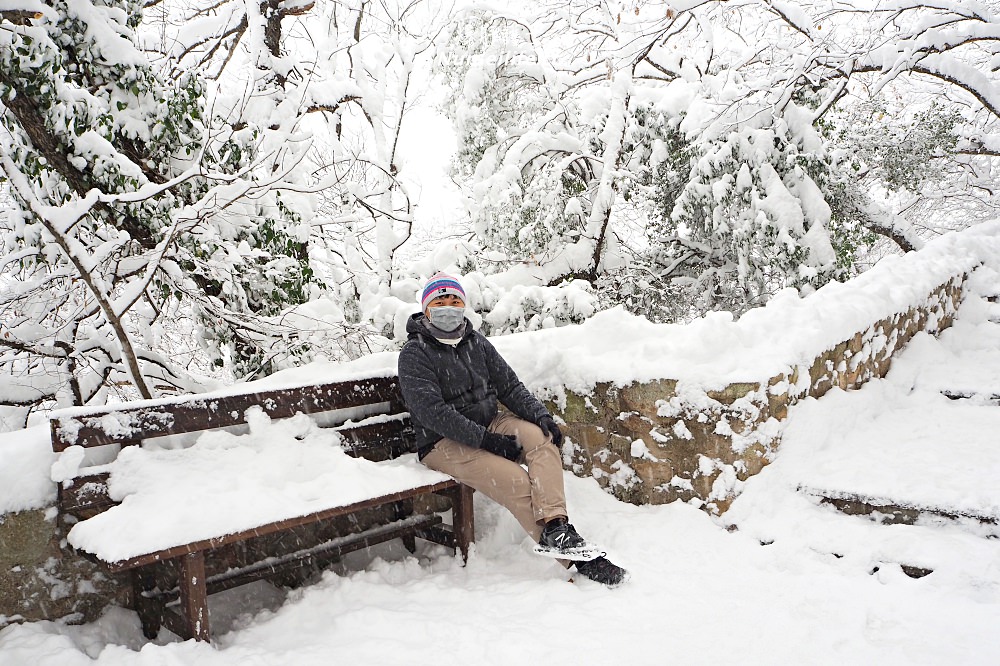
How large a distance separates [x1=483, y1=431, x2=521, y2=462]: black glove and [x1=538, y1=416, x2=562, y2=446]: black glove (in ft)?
0.80

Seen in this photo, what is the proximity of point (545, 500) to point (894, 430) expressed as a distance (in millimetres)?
2372

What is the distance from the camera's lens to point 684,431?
353 cm

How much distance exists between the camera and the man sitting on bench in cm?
324

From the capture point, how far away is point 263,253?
4.76 meters

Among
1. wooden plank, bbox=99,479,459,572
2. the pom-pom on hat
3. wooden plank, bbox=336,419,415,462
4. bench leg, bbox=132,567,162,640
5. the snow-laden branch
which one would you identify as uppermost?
the snow-laden branch

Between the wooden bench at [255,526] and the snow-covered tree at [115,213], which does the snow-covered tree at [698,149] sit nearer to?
the snow-covered tree at [115,213]

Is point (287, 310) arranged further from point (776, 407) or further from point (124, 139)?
point (776, 407)

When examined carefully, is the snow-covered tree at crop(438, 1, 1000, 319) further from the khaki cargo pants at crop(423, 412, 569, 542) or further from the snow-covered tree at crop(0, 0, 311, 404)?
the khaki cargo pants at crop(423, 412, 569, 542)

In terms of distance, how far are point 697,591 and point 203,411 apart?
7.93 ft

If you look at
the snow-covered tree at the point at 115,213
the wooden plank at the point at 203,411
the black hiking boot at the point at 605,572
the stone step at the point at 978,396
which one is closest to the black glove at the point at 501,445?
the black hiking boot at the point at 605,572

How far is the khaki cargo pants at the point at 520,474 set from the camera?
3305mm

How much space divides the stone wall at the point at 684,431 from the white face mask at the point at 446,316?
847 millimetres

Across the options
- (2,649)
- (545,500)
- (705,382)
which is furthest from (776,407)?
(2,649)

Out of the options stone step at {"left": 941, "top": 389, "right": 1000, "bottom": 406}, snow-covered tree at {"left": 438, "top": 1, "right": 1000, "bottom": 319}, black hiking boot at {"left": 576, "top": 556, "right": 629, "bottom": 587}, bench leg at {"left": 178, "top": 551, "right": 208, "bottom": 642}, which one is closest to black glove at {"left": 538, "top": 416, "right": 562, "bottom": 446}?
black hiking boot at {"left": 576, "top": 556, "right": 629, "bottom": 587}
